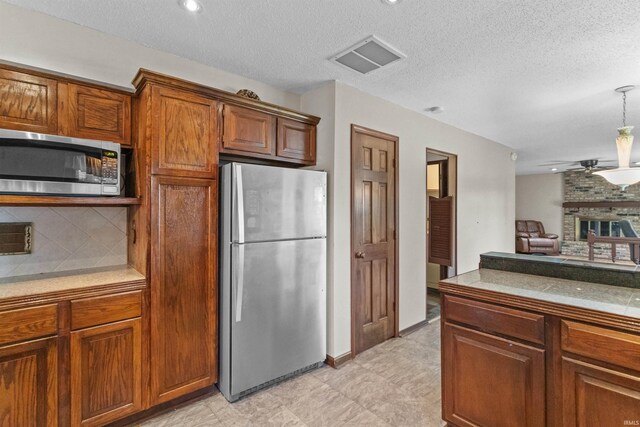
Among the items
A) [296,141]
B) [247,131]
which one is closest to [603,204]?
[296,141]

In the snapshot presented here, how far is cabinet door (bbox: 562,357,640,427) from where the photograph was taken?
1.26 m

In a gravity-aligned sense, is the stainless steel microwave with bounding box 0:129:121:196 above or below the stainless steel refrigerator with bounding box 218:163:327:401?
above

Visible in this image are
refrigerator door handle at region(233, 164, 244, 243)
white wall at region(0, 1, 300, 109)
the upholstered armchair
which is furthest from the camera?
the upholstered armchair

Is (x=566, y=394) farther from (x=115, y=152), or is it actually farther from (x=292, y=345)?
(x=115, y=152)

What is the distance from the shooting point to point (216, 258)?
225 cm

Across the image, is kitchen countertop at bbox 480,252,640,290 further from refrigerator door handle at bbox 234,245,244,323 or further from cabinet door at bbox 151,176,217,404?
cabinet door at bbox 151,176,217,404

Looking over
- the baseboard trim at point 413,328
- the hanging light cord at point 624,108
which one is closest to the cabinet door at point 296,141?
the baseboard trim at point 413,328

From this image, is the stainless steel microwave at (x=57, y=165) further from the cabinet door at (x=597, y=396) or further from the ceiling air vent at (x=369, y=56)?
the cabinet door at (x=597, y=396)

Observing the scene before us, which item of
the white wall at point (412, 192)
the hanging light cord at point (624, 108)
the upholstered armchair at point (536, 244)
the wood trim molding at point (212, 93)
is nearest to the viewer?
the wood trim molding at point (212, 93)

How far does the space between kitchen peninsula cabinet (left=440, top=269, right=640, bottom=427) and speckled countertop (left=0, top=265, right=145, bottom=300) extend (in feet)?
6.69

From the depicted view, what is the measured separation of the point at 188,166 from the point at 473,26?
6.99ft

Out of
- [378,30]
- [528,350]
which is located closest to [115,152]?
[378,30]

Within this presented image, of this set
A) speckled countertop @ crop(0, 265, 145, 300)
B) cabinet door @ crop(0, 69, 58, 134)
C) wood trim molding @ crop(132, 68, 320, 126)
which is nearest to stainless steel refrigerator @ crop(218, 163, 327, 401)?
wood trim molding @ crop(132, 68, 320, 126)

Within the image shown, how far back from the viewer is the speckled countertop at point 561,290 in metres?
1.40
